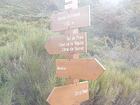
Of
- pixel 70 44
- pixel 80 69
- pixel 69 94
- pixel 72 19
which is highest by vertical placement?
pixel 72 19

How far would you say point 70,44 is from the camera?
16.6ft

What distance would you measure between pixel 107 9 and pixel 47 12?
263 cm

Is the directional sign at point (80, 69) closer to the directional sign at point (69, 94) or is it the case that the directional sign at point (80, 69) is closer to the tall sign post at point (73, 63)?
the tall sign post at point (73, 63)

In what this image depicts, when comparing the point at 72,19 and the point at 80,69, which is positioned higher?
the point at 72,19

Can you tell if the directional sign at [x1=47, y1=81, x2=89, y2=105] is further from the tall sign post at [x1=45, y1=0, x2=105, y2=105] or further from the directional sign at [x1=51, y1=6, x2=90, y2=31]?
the directional sign at [x1=51, y1=6, x2=90, y2=31]

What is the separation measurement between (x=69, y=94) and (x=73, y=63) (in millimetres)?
383

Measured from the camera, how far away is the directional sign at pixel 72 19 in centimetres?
497

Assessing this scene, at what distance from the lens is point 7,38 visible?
8.88 m

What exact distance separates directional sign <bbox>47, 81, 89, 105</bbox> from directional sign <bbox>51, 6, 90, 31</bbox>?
753 mm

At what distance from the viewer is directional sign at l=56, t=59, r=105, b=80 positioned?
15.4 ft

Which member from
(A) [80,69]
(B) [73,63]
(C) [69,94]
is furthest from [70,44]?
(C) [69,94]

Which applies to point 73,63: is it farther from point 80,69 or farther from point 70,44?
point 70,44

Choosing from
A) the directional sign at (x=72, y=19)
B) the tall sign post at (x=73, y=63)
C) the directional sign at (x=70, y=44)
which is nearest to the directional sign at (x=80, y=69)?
the tall sign post at (x=73, y=63)

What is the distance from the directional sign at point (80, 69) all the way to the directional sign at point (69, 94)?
0.15 metres
